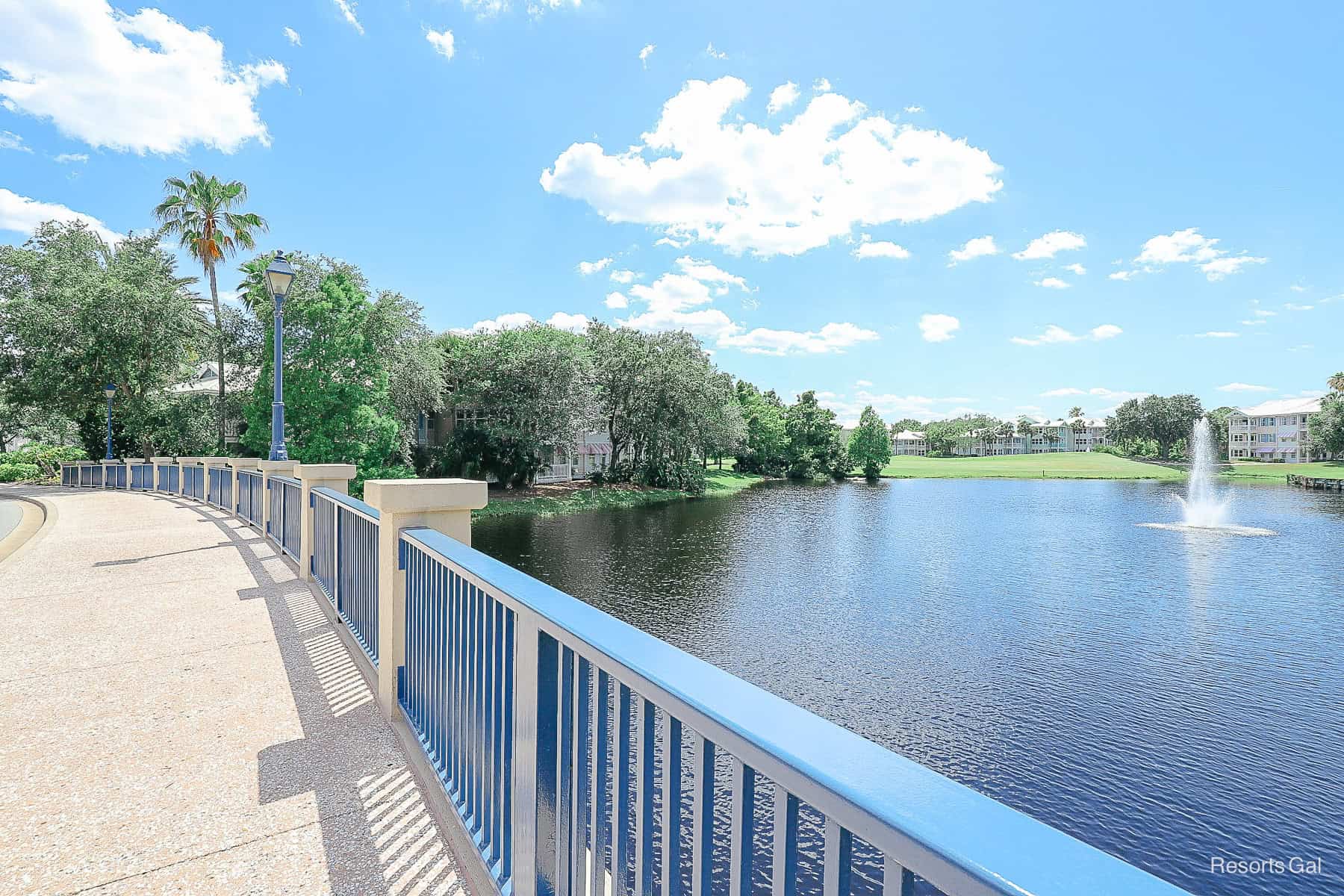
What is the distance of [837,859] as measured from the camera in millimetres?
958

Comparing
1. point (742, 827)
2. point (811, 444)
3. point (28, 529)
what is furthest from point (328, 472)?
point (811, 444)

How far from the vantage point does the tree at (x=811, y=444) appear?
2453 inches

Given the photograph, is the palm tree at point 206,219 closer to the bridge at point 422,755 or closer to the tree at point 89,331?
the tree at point 89,331

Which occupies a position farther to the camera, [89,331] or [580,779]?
[89,331]

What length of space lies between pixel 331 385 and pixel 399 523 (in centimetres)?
2302

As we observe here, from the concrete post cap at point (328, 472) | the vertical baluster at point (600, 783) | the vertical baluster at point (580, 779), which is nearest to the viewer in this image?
the vertical baluster at point (600, 783)

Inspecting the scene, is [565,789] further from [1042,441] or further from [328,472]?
[1042,441]

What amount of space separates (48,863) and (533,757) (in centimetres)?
204

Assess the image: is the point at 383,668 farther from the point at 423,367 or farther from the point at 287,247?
the point at 287,247

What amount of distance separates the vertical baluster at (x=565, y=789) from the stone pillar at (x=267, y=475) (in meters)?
7.42

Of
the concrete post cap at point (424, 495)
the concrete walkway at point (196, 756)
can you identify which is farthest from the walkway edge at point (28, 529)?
the concrete post cap at point (424, 495)

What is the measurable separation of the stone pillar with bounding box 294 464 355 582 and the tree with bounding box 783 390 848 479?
57412 mm

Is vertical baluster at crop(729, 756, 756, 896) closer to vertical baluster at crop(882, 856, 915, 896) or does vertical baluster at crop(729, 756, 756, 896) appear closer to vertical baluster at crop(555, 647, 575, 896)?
vertical baluster at crop(882, 856, 915, 896)

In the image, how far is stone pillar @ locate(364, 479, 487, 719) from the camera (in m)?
3.31
